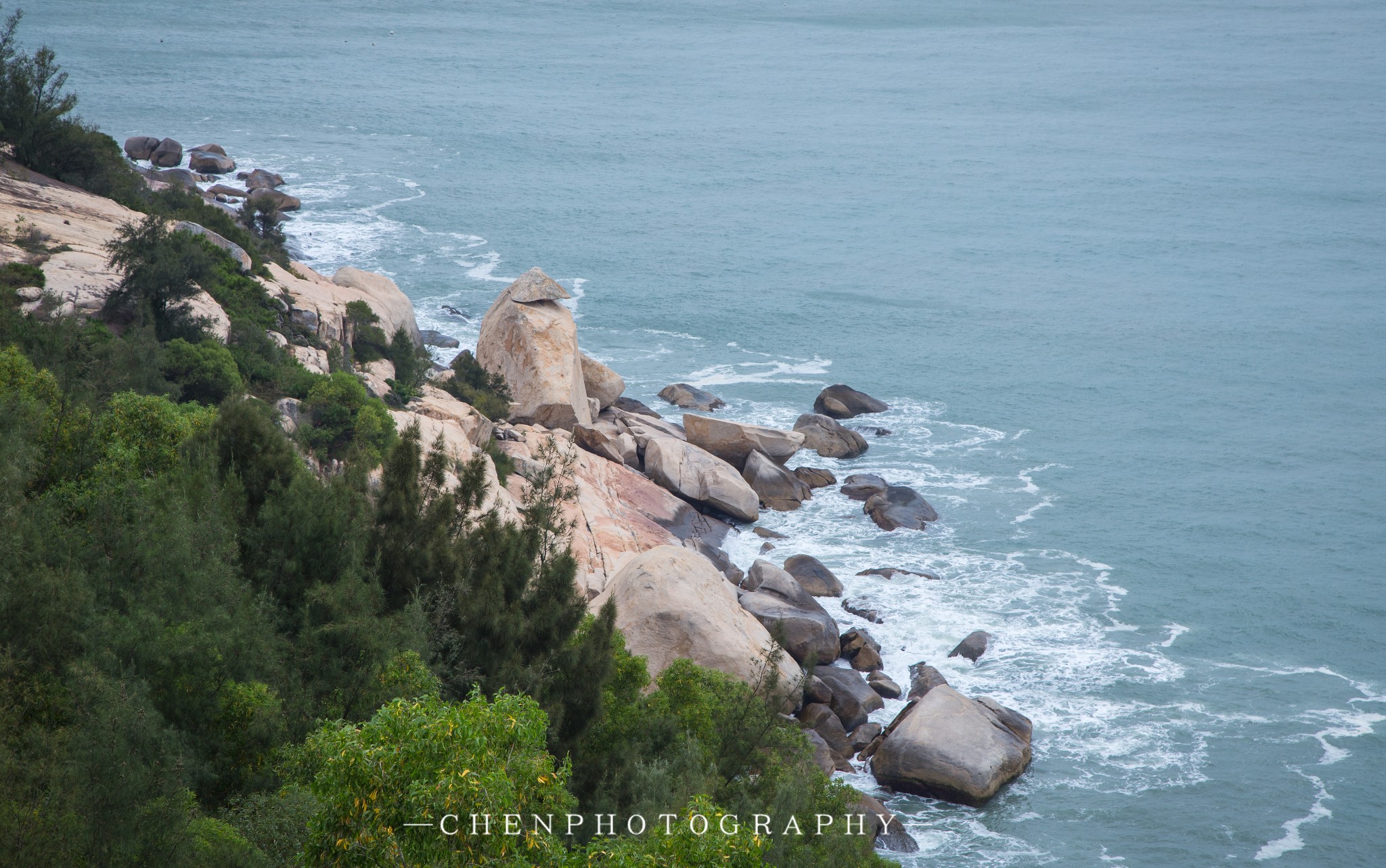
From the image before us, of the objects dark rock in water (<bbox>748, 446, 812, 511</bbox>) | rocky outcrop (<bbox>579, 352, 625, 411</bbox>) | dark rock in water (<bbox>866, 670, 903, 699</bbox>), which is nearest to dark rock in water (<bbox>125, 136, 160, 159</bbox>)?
rocky outcrop (<bbox>579, 352, 625, 411</bbox>)

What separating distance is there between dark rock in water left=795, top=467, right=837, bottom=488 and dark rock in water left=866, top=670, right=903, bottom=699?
15.6m

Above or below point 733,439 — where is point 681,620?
below

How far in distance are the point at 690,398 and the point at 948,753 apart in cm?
3076

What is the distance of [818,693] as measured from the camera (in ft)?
110

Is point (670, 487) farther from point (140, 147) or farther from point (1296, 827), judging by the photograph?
point (140, 147)

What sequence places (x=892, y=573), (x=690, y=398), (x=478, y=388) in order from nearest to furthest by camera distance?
(x=892, y=573) < (x=478, y=388) < (x=690, y=398)

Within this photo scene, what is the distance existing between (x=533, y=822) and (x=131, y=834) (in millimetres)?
4544

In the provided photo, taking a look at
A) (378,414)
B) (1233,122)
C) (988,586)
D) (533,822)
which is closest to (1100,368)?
(988,586)

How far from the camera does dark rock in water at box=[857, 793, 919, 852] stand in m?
28.4

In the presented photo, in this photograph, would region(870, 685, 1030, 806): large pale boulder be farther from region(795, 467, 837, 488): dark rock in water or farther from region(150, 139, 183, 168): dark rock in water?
region(150, 139, 183, 168): dark rock in water

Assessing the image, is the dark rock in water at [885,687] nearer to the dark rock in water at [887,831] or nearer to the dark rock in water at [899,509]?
the dark rock in water at [887,831]

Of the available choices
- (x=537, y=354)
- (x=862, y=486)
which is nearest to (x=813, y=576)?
(x=862, y=486)

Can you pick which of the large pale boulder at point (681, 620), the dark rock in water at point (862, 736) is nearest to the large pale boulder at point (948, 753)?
the dark rock in water at point (862, 736)

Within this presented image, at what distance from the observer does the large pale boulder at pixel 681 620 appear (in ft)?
96.3
